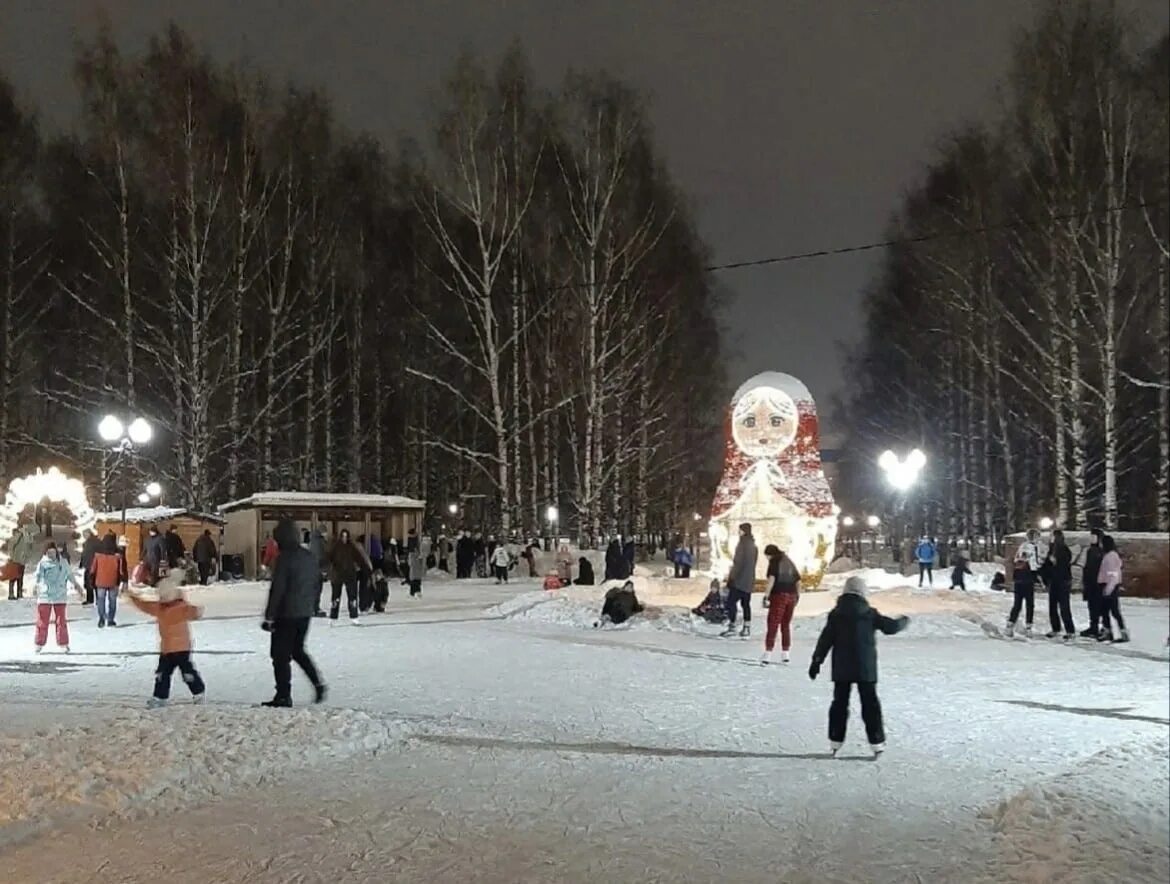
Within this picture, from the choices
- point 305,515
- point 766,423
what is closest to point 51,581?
point 766,423


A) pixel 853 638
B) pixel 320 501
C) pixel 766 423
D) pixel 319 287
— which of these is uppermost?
pixel 319 287

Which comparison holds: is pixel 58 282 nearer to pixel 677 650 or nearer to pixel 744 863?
Answer: pixel 677 650

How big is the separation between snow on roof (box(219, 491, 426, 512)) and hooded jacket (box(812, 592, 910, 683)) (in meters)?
21.0

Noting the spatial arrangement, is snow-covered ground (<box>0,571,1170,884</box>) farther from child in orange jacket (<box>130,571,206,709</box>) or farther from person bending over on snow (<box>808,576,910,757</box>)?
child in orange jacket (<box>130,571,206,709</box>)

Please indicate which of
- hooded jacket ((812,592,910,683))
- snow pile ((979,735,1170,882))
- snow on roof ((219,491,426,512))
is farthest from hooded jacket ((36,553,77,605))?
snow on roof ((219,491,426,512))

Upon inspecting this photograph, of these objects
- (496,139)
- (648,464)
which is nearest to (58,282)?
(496,139)

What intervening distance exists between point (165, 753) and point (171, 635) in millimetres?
2525

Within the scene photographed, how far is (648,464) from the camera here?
36125 millimetres

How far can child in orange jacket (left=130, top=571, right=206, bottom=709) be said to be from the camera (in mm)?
8930

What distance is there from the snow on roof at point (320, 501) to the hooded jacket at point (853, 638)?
69.0 ft

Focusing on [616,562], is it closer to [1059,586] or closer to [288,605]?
[1059,586]

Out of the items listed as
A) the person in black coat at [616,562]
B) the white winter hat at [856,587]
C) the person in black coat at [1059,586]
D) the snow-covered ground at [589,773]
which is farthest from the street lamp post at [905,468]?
the white winter hat at [856,587]

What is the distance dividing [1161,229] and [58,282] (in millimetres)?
29949

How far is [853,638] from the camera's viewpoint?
23.2 ft
